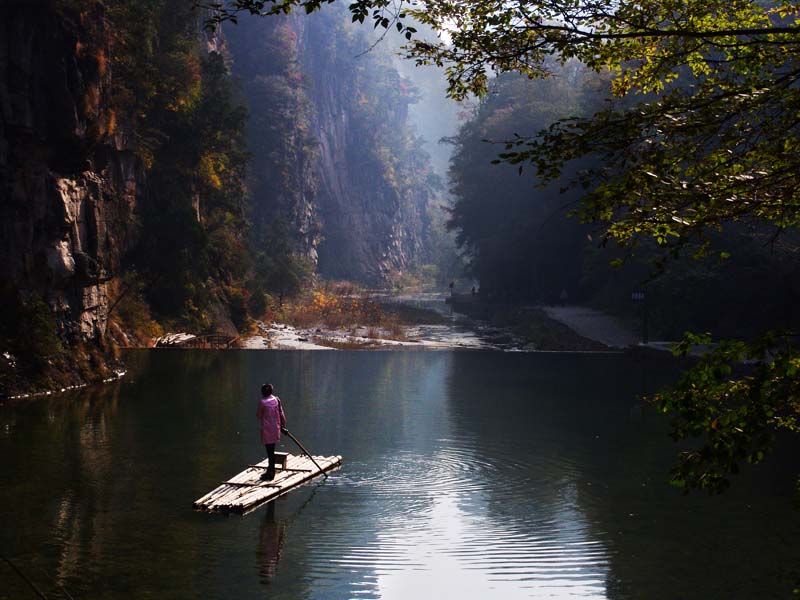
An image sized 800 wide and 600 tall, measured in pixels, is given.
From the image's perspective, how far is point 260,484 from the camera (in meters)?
15.4

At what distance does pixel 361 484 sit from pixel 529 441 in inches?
230

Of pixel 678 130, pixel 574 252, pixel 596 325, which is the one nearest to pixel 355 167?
pixel 574 252

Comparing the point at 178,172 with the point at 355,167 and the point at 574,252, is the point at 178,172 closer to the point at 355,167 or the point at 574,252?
the point at 574,252

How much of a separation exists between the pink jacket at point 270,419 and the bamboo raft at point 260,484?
0.64 metres

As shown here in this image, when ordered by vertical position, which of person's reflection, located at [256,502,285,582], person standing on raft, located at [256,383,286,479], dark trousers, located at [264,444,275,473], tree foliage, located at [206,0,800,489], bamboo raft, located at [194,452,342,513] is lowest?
person's reflection, located at [256,502,285,582]

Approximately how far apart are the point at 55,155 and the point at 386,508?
17295 millimetres

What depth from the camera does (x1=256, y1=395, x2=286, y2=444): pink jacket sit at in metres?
16.0

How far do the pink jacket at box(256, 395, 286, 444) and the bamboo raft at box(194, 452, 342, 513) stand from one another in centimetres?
64

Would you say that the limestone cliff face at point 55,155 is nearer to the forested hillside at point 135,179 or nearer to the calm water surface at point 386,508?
the forested hillside at point 135,179

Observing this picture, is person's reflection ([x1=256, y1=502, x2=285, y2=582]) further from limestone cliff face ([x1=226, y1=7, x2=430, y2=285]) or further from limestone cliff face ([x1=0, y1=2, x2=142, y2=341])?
limestone cliff face ([x1=226, y1=7, x2=430, y2=285])

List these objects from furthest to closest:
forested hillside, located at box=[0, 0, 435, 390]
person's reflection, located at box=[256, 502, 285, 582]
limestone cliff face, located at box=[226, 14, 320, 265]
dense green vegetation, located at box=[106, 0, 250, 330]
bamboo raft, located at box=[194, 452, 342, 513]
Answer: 1. limestone cliff face, located at box=[226, 14, 320, 265]
2. dense green vegetation, located at box=[106, 0, 250, 330]
3. forested hillside, located at box=[0, 0, 435, 390]
4. bamboo raft, located at box=[194, 452, 342, 513]
5. person's reflection, located at box=[256, 502, 285, 582]

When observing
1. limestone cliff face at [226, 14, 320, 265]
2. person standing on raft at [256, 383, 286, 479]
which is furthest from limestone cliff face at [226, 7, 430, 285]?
person standing on raft at [256, 383, 286, 479]

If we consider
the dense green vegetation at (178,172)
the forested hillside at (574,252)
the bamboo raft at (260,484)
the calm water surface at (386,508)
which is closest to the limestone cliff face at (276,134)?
the forested hillside at (574,252)

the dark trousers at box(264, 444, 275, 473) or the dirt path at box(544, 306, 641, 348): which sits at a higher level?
the dirt path at box(544, 306, 641, 348)
